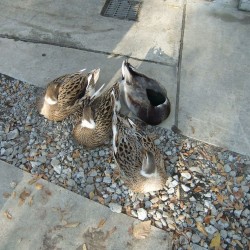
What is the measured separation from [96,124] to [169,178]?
0.97 meters

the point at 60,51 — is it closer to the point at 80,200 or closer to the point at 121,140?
the point at 121,140

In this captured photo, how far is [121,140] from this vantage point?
11.8ft

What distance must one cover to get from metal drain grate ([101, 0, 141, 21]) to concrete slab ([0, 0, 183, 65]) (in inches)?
3.8

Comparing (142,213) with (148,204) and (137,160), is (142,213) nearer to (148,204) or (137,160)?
(148,204)

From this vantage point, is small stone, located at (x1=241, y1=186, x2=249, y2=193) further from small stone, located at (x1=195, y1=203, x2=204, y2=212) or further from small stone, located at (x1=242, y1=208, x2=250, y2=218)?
small stone, located at (x1=195, y1=203, x2=204, y2=212)

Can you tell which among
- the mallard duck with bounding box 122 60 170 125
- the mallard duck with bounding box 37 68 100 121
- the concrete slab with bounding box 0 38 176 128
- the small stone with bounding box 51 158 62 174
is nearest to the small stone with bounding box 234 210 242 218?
the mallard duck with bounding box 122 60 170 125

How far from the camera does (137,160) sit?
3.48 m

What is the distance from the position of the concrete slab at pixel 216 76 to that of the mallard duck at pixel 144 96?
0.34m

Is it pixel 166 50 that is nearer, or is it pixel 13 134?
pixel 13 134

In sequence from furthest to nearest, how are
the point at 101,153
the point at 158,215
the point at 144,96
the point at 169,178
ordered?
1. the point at 144,96
2. the point at 101,153
3. the point at 169,178
4. the point at 158,215

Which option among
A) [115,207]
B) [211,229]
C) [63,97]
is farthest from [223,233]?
[63,97]

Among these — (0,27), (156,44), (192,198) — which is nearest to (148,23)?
(156,44)

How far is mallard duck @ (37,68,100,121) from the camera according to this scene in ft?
13.0

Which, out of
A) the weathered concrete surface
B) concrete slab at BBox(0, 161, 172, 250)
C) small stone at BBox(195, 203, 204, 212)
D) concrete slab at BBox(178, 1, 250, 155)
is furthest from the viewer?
the weathered concrete surface
